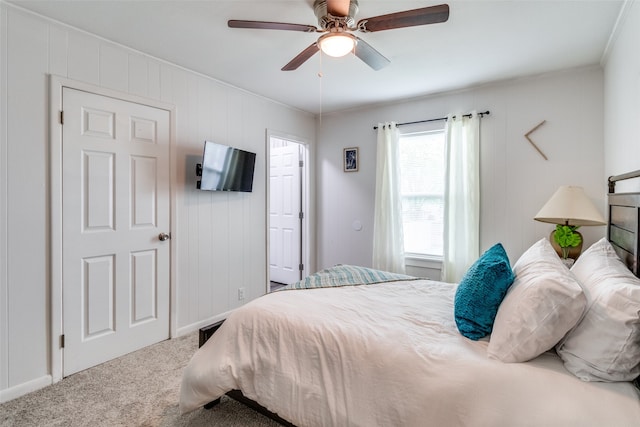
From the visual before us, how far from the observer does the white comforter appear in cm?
111

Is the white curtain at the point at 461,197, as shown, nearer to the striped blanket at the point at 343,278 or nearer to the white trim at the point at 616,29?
the white trim at the point at 616,29

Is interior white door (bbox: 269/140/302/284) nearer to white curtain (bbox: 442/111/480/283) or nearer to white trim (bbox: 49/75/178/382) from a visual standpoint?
white curtain (bbox: 442/111/480/283)

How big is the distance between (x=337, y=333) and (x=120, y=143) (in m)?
2.29

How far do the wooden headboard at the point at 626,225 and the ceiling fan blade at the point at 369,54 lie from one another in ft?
5.18

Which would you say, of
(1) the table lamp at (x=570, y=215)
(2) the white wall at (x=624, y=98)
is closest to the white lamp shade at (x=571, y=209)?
(1) the table lamp at (x=570, y=215)

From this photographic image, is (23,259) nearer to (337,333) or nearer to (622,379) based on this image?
(337,333)

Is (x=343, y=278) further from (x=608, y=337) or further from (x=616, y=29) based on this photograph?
(x=616, y=29)

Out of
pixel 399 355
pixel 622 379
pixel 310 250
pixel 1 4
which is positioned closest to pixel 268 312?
pixel 399 355

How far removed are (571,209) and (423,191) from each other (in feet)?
5.00

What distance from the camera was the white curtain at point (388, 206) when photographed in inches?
153

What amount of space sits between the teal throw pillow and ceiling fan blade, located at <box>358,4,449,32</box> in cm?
129

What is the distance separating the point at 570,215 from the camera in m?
2.53

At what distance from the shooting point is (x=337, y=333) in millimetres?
1545

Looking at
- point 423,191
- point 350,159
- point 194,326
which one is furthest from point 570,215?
point 194,326
